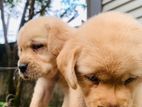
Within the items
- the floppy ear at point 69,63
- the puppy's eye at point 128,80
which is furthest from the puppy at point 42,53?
the puppy's eye at point 128,80

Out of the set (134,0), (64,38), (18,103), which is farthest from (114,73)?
(18,103)

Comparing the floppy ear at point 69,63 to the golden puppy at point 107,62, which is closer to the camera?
the golden puppy at point 107,62

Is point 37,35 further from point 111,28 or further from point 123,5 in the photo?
point 123,5

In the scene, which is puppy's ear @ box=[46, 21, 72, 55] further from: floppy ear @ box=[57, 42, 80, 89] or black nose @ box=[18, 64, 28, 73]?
floppy ear @ box=[57, 42, 80, 89]

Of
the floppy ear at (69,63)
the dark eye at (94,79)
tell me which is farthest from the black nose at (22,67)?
the dark eye at (94,79)

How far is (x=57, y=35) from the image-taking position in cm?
323

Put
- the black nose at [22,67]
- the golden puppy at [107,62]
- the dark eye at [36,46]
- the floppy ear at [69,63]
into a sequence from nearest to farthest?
the golden puppy at [107,62] → the floppy ear at [69,63] → the black nose at [22,67] → the dark eye at [36,46]

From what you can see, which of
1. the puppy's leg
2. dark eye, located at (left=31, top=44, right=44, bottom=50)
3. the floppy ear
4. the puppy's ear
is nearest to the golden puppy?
the floppy ear

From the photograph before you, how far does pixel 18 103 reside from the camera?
9273 millimetres

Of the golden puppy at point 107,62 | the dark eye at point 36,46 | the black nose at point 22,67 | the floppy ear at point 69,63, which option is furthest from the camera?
the dark eye at point 36,46

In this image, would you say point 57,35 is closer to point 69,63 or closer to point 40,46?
point 40,46

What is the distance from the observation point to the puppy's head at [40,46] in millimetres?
3156

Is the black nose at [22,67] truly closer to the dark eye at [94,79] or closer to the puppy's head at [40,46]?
the puppy's head at [40,46]

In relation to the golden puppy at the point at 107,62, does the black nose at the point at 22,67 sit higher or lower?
lower
